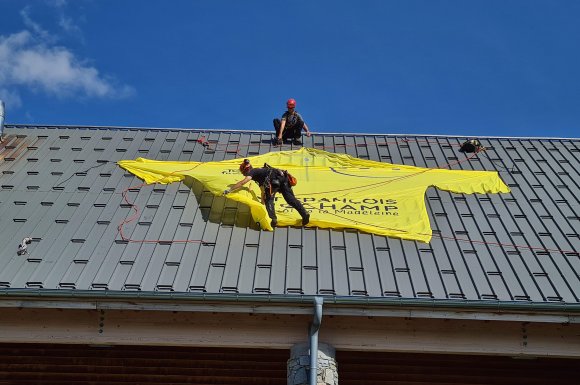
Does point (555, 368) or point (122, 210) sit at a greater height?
point (122, 210)

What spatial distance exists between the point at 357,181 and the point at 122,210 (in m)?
3.74

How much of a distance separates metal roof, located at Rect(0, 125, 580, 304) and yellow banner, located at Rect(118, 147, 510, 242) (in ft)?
0.72

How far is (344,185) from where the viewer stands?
10281mm

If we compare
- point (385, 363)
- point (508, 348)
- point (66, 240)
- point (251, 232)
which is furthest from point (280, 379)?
point (66, 240)

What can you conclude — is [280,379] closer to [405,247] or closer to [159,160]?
[405,247]

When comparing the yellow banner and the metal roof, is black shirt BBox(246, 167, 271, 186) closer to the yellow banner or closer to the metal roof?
the yellow banner

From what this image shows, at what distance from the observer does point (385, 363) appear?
8273mm

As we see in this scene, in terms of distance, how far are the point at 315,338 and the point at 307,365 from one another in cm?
30

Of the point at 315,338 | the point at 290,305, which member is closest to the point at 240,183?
the point at 290,305

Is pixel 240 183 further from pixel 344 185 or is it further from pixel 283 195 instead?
pixel 344 185

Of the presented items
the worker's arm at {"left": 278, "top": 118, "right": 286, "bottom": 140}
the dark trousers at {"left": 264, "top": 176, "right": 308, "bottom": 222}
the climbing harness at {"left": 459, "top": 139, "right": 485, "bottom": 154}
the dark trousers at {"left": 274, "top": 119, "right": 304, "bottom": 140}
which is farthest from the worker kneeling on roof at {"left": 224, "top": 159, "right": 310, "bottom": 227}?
the climbing harness at {"left": 459, "top": 139, "right": 485, "bottom": 154}

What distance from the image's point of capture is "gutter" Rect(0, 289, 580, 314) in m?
6.82

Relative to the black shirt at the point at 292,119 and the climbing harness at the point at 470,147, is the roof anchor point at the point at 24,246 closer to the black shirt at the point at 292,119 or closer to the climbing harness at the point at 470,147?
the black shirt at the point at 292,119

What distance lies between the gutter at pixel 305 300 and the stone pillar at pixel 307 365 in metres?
0.55
